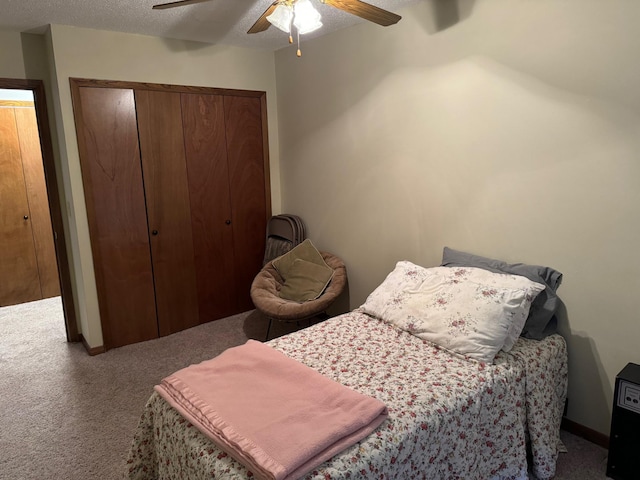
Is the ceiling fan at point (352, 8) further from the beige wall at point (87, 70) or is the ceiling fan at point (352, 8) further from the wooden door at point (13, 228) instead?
the wooden door at point (13, 228)

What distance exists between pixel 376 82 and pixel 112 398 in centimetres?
280

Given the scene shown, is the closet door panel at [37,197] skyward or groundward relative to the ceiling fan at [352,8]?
groundward

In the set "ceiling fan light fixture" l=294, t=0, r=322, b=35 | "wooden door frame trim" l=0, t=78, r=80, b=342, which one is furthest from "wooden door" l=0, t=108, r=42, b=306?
"ceiling fan light fixture" l=294, t=0, r=322, b=35

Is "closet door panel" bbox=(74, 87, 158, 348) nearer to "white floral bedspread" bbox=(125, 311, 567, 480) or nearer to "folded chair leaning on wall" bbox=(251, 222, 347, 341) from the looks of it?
"folded chair leaning on wall" bbox=(251, 222, 347, 341)

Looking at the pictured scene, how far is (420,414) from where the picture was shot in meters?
1.61

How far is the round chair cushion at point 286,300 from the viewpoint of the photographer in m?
3.09

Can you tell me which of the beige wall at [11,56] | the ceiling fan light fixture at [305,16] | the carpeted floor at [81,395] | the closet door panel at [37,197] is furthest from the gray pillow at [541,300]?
the closet door panel at [37,197]

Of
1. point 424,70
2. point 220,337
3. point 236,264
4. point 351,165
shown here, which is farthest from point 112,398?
point 424,70

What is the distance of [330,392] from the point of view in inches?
66.4

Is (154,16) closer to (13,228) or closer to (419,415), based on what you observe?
(419,415)

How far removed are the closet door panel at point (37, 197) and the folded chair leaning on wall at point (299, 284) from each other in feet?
8.57

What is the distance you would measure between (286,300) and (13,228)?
329cm

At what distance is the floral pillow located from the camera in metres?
2.02

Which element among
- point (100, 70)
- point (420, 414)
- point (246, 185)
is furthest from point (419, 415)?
point (100, 70)
